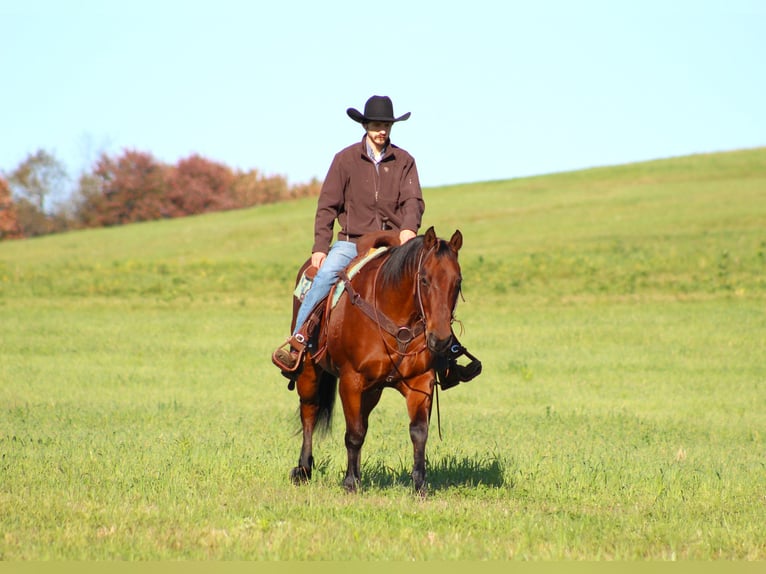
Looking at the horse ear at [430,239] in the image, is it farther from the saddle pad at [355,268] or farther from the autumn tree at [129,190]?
the autumn tree at [129,190]

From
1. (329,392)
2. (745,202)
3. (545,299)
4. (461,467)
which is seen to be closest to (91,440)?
(329,392)

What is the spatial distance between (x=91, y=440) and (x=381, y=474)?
144 inches

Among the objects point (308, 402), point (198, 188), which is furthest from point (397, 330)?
point (198, 188)

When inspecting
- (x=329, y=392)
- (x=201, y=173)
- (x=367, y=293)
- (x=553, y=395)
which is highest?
(x=201, y=173)

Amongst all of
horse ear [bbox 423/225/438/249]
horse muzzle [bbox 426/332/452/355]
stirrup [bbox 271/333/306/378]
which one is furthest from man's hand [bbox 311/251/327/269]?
horse muzzle [bbox 426/332/452/355]

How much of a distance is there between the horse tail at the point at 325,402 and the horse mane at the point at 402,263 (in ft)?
6.57

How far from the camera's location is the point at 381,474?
9.73 metres

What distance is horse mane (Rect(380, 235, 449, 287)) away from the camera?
26.5ft

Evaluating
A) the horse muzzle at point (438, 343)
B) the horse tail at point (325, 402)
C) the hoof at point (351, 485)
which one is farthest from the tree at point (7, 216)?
the horse muzzle at point (438, 343)

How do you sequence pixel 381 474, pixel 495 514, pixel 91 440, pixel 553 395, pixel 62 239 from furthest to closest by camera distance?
pixel 62 239
pixel 553 395
pixel 91 440
pixel 381 474
pixel 495 514

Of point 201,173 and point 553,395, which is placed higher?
point 201,173

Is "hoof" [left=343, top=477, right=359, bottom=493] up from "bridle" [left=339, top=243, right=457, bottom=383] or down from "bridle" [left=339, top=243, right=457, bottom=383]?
down

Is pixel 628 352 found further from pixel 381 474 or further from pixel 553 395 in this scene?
pixel 381 474

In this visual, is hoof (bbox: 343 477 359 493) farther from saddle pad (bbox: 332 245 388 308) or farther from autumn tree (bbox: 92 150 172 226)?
autumn tree (bbox: 92 150 172 226)
